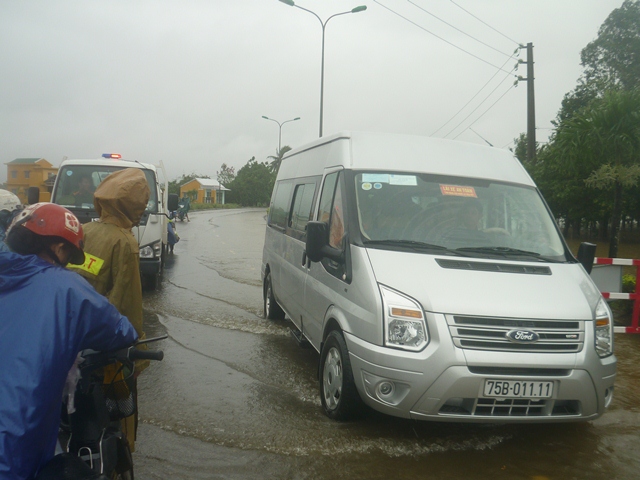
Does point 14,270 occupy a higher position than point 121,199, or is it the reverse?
point 121,199

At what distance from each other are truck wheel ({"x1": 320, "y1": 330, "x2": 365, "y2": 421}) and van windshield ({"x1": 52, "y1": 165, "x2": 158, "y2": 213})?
6274mm

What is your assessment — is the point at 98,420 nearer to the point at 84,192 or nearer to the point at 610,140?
the point at 84,192

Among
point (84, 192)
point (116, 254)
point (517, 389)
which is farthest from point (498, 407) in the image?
point (84, 192)

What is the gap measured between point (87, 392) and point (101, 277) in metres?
1.15

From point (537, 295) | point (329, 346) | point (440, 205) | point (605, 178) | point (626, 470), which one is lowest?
point (626, 470)

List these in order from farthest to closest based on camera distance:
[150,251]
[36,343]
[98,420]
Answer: [150,251] → [98,420] → [36,343]

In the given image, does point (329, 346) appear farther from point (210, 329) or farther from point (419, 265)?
point (210, 329)

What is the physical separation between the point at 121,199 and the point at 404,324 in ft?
6.49

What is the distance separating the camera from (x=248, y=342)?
748cm

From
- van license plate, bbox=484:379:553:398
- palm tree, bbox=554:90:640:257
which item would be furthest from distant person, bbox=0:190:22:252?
palm tree, bbox=554:90:640:257

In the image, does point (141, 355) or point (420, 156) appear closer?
point (141, 355)

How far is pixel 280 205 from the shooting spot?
8.28 metres

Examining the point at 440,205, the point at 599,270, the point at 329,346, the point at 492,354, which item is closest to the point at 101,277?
the point at 329,346

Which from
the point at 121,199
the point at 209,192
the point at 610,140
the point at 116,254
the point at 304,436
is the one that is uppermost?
the point at 209,192
